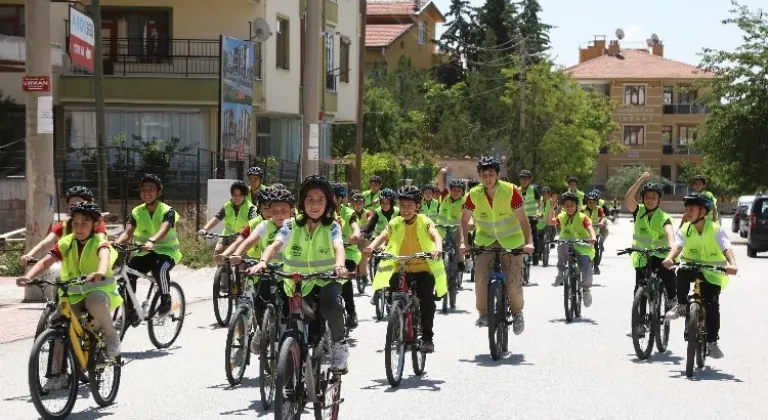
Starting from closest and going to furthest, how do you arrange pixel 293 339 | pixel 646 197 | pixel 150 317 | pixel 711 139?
pixel 293 339, pixel 150 317, pixel 646 197, pixel 711 139

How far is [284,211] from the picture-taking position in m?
11.5

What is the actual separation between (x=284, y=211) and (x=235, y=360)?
1298 millimetres

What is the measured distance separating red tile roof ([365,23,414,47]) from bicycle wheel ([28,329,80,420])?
76.6m

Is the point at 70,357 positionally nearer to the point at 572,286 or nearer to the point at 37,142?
the point at 572,286

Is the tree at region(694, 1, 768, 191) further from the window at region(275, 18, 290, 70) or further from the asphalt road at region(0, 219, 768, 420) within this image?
the asphalt road at region(0, 219, 768, 420)

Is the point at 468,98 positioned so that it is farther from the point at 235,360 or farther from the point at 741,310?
the point at 235,360

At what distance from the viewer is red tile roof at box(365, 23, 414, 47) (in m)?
86.3

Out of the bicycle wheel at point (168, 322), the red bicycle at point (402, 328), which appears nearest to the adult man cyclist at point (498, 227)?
the red bicycle at point (402, 328)

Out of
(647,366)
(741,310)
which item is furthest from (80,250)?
(741,310)

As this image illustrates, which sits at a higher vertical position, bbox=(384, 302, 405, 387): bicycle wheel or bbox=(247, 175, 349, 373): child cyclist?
bbox=(247, 175, 349, 373): child cyclist

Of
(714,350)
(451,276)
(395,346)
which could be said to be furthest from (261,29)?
(395,346)

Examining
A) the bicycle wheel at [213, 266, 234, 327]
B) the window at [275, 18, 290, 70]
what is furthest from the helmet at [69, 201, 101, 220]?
the window at [275, 18, 290, 70]

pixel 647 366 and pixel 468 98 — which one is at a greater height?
pixel 468 98

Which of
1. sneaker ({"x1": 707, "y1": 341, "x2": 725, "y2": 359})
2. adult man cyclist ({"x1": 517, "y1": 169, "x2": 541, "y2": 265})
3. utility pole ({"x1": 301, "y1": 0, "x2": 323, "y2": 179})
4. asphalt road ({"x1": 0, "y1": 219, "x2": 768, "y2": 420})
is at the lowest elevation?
asphalt road ({"x1": 0, "y1": 219, "x2": 768, "y2": 420})
